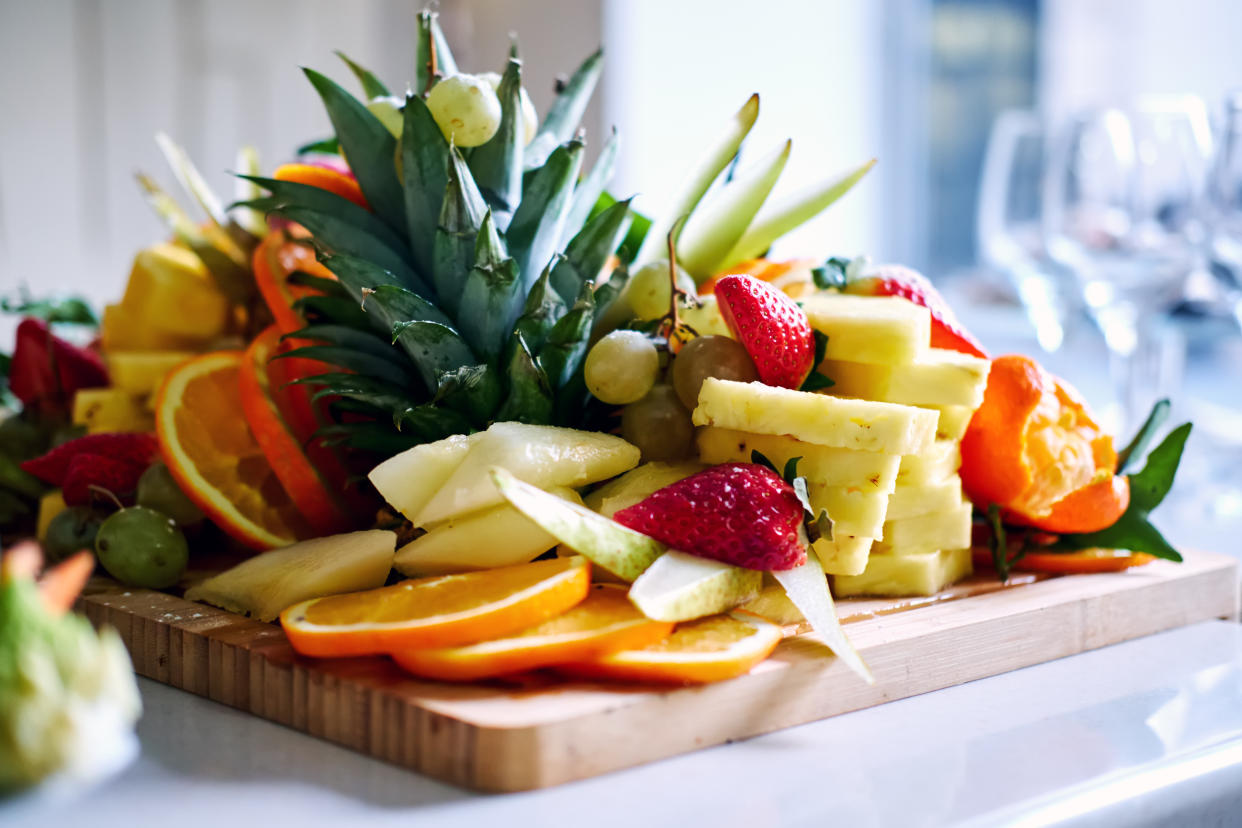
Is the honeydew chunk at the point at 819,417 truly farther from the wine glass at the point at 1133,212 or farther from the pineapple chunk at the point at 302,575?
the wine glass at the point at 1133,212

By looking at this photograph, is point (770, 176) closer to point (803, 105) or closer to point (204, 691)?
point (204, 691)

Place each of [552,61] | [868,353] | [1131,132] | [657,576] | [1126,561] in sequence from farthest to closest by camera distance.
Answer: [552,61]
[1131,132]
[1126,561]
[868,353]
[657,576]

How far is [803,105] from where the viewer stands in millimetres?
3189

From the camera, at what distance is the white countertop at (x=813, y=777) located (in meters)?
0.59

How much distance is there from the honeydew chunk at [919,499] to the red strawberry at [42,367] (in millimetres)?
887

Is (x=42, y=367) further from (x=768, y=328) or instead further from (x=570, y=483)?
(x=768, y=328)

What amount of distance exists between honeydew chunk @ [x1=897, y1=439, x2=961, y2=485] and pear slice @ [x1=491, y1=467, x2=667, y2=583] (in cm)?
20

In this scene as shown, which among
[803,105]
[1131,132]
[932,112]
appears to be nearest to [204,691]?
[1131,132]

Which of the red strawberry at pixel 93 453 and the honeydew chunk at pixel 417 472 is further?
the red strawberry at pixel 93 453

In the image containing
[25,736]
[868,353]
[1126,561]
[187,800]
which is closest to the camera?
[25,736]

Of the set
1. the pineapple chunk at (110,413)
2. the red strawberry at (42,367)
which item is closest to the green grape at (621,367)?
the pineapple chunk at (110,413)

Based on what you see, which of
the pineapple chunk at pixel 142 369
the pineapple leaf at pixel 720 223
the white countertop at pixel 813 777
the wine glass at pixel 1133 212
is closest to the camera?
the white countertop at pixel 813 777

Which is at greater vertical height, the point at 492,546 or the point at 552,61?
the point at 552,61

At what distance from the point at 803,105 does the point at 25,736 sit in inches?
117
